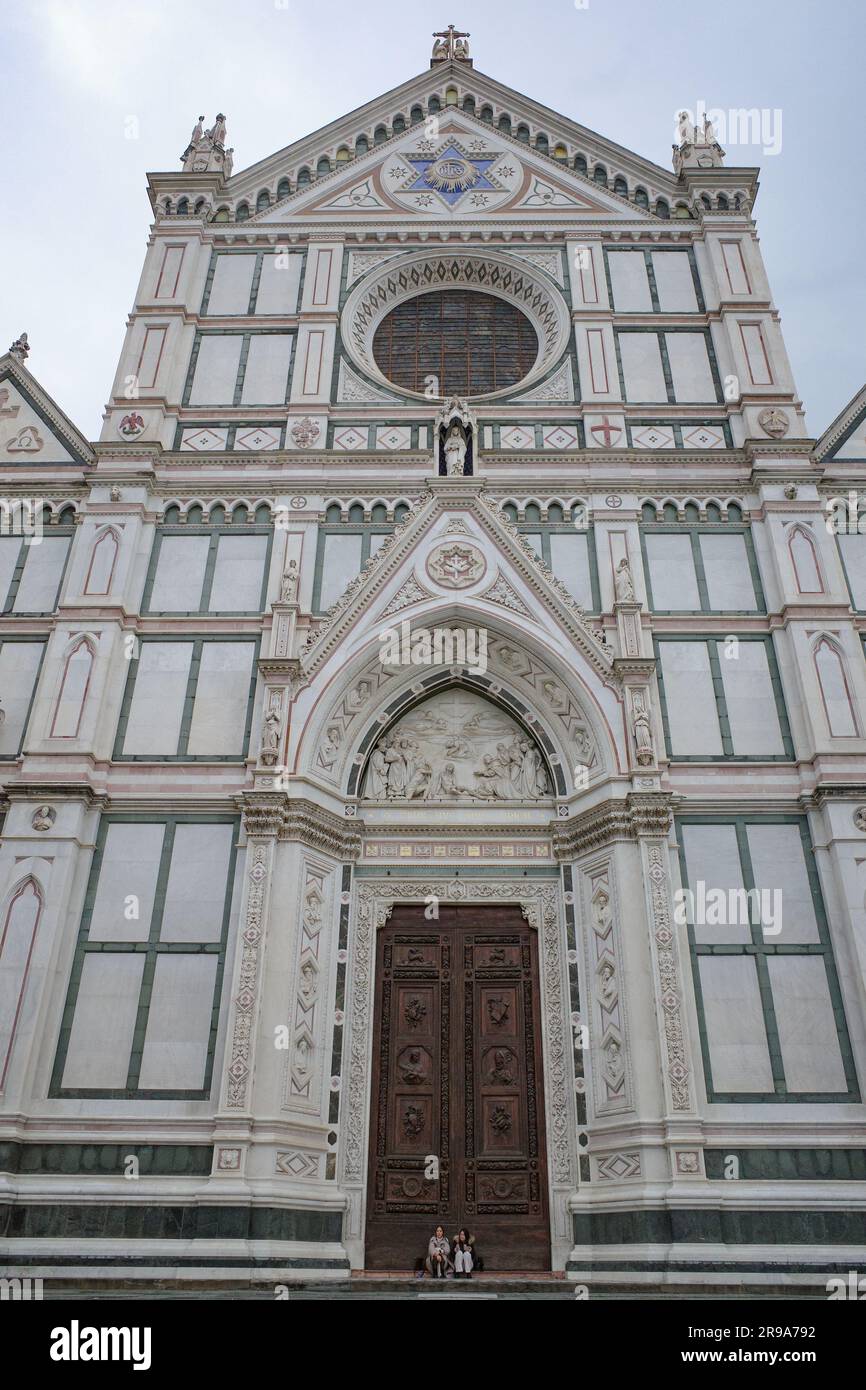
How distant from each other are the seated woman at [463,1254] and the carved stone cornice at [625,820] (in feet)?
17.3

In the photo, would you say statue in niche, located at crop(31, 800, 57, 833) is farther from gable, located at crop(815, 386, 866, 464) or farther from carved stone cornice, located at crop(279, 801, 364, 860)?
gable, located at crop(815, 386, 866, 464)

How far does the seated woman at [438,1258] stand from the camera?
39.5 ft

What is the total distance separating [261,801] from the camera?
14.2 metres

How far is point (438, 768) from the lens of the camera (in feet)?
52.3

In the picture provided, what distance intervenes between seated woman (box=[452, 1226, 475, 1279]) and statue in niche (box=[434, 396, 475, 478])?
463 inches

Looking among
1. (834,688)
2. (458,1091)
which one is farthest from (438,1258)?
(834,688)

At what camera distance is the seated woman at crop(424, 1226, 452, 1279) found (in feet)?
39.5

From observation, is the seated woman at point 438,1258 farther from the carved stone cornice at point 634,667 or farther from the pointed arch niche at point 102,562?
the pointed arch niche at point 102,562

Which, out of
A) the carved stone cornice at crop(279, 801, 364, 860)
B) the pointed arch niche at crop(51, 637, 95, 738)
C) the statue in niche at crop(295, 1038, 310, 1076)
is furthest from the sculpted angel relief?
the pointed arch niche at crop(51, 637, 95, 738)

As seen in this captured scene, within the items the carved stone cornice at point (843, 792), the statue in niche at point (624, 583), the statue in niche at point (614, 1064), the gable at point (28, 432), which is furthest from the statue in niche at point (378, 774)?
the gable at point (28, 432)

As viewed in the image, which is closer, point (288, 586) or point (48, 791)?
point (48, 791)

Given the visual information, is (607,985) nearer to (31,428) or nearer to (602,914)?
(602,914)

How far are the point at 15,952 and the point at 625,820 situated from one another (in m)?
8.42
